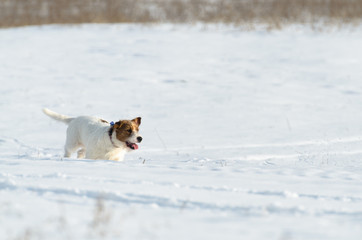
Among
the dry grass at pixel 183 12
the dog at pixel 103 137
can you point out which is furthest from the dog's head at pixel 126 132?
the dry grass at pixel 183 12

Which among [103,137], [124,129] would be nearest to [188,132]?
[103,137]

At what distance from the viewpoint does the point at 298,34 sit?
1554 cm

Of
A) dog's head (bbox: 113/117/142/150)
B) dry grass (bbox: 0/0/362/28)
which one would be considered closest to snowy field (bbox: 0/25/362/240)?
dog's head (bbox: 113/117/142/150)

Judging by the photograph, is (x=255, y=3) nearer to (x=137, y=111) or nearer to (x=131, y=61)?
(x=131, y=61)

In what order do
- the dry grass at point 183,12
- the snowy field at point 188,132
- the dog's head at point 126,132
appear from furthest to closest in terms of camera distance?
the dry grass at point 183,12, the dog's head at point 126,132, the snowy field at point 188,132

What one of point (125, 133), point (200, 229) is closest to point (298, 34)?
point (125, 133)

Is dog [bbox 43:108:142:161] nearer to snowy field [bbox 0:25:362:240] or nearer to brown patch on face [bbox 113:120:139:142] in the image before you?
brown patch on face [bbox 113:120:139:142]

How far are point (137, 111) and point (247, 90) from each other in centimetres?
252

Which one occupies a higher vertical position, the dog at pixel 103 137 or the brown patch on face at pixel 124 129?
the brown patch on face at pixel 124 129

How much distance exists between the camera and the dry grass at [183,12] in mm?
17562

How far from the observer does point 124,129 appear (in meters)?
5.91

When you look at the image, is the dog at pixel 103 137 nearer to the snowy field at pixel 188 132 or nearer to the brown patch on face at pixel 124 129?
the brown patch on face at pixel 124 129

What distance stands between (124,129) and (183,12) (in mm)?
13475

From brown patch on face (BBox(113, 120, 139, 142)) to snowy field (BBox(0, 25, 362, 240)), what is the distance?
30 centimetres
